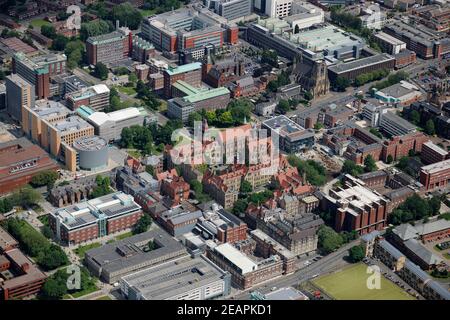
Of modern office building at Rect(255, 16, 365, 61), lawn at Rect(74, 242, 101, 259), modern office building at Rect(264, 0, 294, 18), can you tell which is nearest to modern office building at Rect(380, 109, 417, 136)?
modern office building at Rect(255, 16, 365, 61)

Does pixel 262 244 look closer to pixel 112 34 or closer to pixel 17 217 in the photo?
pixel 17 217

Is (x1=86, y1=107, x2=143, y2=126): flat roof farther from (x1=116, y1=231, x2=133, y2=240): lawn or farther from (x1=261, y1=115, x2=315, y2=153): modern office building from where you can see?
(x1=116, y1=231, x2=133, y2=240): lawn

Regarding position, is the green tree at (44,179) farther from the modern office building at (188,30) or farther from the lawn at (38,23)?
the lawn at (38,23)

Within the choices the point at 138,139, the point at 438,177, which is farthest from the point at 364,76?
the point at 138,139

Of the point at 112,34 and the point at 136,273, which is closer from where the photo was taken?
the point at 136,273

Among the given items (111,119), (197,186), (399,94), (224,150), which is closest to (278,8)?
(399,94)
